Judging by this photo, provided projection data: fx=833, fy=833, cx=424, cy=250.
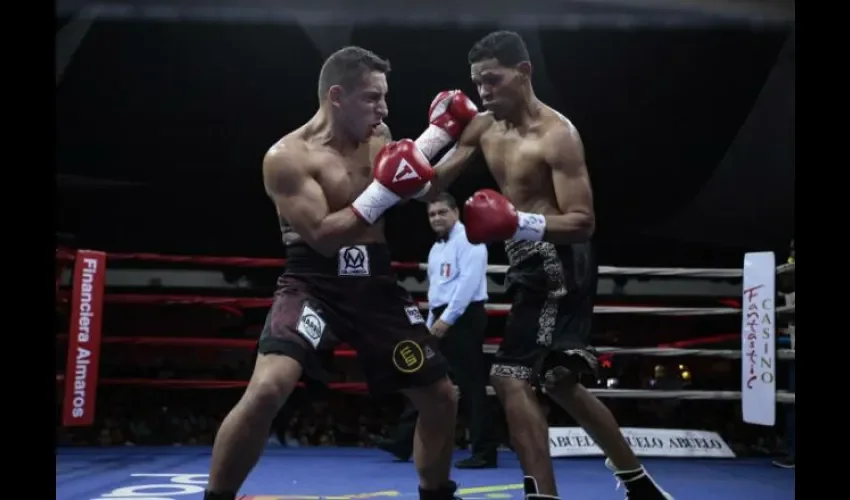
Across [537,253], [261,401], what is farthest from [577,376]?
[261,401]

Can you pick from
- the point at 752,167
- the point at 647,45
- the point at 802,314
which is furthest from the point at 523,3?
the point at 802,314

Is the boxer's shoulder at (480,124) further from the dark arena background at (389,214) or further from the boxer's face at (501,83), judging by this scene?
the dark arena background at (389,214)

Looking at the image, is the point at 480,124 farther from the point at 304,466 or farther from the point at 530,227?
the point at 304,466

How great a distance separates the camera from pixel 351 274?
1.60m

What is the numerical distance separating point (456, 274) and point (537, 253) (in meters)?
1.12

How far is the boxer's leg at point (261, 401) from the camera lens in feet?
4.75

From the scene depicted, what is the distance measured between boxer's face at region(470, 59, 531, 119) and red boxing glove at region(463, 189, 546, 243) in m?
0.26

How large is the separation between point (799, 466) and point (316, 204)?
1.22m

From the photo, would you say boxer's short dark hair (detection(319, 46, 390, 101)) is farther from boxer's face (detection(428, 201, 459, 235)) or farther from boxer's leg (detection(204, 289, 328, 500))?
boxer's face (detection(428, 201, 459, 235))

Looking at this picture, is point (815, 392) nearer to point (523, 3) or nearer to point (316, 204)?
point (316, 204)

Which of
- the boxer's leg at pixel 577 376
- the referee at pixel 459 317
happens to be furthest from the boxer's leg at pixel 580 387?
the referee at pixel 459 317

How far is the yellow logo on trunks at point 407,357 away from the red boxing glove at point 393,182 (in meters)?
0.24

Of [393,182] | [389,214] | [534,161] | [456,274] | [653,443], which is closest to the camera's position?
[393,182]

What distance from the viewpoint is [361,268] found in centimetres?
161
